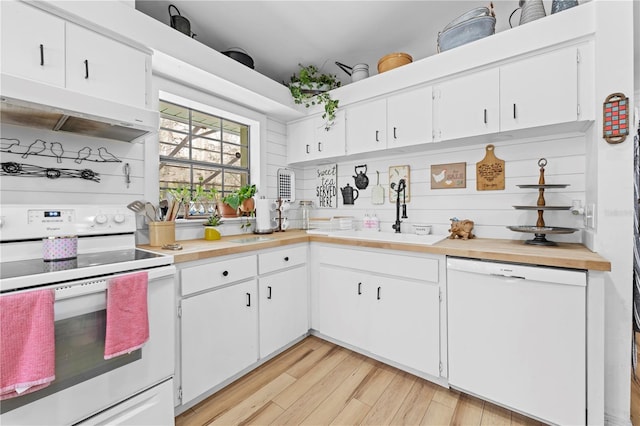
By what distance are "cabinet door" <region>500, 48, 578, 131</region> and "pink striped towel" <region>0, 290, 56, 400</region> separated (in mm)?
2623

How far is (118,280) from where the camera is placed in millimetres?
1237

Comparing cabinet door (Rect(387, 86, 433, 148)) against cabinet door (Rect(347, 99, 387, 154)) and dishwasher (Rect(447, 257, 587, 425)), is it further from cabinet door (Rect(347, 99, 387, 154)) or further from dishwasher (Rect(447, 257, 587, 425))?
dishwasher (Rect(447, 257, 587, 425))

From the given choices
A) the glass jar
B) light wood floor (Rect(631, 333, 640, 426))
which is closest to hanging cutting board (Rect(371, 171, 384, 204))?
the glass jar

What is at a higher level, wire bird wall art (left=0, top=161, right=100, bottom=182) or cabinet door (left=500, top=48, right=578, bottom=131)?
cabinet door (left=500, top=48, right=578, bottom=131)

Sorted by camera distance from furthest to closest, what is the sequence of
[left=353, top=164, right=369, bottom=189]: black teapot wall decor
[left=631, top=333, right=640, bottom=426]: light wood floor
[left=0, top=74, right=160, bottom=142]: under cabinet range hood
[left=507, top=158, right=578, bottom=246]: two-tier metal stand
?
1. [left=353, top=164, right=369, bottom=189]: black teapot wall decor
2. [left=507, top=158, right=578, bottom=246]: two-tier metal stand
3. [left=631, top=333, right=640, bottom=426]: light wood floor
4. [left=0, top=74, right=160, bottom=142]: under cabinet range hood

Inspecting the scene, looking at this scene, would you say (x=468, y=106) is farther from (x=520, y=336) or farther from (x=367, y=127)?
(x=520, y=336)

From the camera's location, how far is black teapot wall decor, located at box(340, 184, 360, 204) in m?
2.98

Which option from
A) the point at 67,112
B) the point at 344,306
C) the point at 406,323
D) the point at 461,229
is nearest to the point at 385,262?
the point at 406,323

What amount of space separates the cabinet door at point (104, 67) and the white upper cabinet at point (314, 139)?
1566 mm

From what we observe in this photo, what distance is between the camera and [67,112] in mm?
1283

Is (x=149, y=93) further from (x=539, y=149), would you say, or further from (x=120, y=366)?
(x=539, y=149)

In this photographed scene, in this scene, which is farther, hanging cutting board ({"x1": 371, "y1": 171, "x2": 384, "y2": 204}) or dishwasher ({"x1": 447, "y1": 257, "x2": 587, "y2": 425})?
hanging cutting board ({"x1": 371, "y1": 171, "x2": 384, "y2": 204})

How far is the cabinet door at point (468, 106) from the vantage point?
192 centimetres

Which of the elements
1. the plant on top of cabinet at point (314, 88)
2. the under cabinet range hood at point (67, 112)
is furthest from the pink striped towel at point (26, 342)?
the plant on top of cabinet at point (314, 88)
